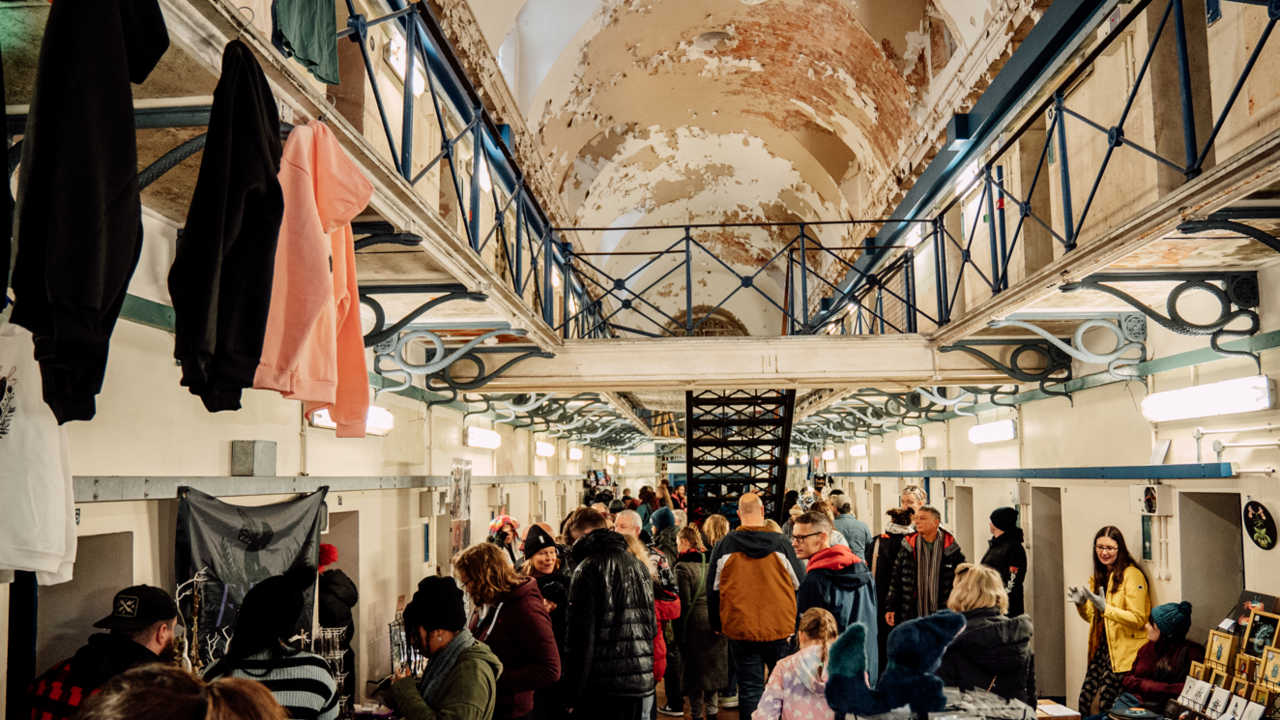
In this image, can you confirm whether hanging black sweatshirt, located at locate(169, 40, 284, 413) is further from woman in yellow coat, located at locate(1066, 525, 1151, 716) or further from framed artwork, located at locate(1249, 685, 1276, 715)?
woman in yellow coat, located at locate(1066, 525, 1151, 716)

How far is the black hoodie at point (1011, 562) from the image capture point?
630 centimetres

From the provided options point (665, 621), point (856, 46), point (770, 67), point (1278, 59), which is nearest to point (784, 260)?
point (770, 67)

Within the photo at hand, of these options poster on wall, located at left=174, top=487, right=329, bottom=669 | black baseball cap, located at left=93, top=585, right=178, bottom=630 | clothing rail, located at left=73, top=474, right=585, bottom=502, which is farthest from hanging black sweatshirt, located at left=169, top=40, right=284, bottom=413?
poster on wall, located at left=174, top=487, right=329, bottom=669

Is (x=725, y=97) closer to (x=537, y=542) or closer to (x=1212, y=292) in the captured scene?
(x=1212, y=292)

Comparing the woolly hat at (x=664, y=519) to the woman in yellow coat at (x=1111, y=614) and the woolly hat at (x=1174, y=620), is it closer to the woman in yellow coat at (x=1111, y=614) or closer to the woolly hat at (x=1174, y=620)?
the woman in yellow coat at (x=1111, y=614)

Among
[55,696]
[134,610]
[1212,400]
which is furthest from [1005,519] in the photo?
[55,696]

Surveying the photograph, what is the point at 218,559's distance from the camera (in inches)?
163

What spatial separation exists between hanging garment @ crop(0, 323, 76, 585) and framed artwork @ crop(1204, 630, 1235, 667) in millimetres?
5295

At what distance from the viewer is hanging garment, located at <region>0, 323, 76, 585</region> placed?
219 cm

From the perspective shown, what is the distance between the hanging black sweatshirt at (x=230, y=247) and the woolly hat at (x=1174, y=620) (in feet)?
17.6

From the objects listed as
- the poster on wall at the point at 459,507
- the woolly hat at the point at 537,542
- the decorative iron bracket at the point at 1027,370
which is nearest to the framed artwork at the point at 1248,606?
the decorative iron bracket at the point at 1027,370

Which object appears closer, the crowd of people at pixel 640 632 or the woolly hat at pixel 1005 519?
the crowd of people at pixel 640 632

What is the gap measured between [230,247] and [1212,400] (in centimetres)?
528

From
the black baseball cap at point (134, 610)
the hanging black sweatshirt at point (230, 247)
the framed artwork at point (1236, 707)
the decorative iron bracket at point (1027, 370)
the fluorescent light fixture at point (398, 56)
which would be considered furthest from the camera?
the decorative iron bracket at point (1027, 370)
